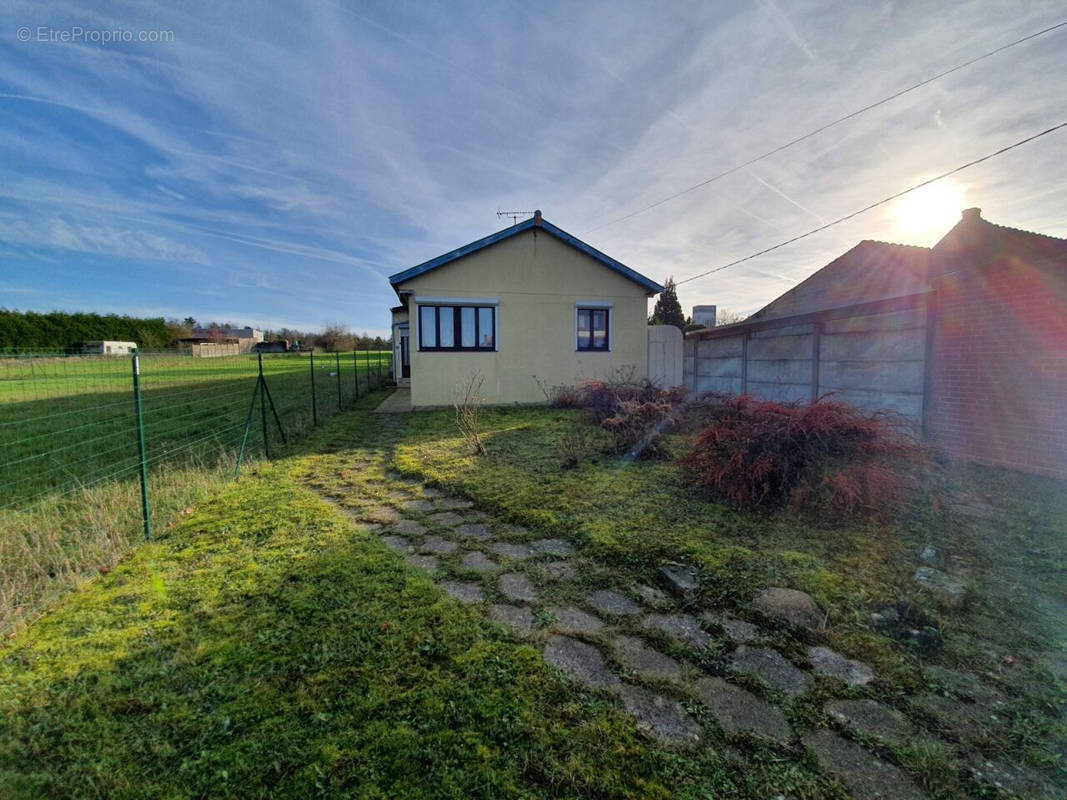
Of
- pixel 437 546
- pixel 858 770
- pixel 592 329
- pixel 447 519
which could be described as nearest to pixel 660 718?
pixel 858 770

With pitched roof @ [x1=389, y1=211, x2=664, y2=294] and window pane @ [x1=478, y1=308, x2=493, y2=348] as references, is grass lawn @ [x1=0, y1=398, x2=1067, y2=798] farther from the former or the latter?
window pane @ [x1=478, y1=308, x2=493, y2=348]

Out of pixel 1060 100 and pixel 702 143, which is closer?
pixel 1060 100

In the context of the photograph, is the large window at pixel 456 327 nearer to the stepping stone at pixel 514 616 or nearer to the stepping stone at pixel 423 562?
the stepping stone at pixel 423 562

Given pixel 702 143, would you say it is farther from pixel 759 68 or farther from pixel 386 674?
pixel 386 674

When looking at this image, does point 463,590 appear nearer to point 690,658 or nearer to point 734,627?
point 690,658

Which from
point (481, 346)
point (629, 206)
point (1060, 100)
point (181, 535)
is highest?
point (629, 206)

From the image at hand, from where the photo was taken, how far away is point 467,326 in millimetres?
10695

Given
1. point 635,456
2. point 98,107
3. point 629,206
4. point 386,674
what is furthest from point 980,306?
point 98,107

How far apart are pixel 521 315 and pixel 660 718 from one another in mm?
9946

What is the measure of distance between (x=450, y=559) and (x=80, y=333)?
1570 inches

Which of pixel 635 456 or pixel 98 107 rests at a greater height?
pixel 98 107

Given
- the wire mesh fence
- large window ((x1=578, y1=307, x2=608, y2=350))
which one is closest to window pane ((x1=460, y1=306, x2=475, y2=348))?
large window ((x1=578, y1=307, x2=608, y2=350))

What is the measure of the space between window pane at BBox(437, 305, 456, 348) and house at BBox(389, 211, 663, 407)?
2 centimetres

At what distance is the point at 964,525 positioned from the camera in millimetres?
3475
